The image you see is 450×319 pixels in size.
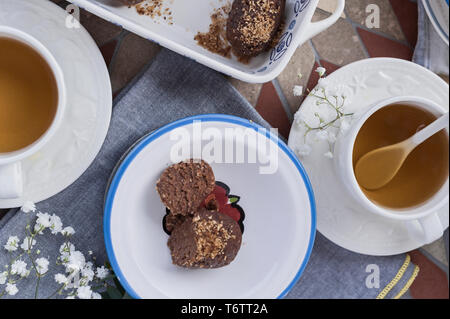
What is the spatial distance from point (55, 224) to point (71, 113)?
0.17m

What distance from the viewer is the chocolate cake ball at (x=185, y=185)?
628mm

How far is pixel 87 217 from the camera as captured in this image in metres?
0.69

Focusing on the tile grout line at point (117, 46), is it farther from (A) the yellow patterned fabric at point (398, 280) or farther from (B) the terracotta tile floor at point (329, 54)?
(A) the yellow patterned fabric at point (398, 280)

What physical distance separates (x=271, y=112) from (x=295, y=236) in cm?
21

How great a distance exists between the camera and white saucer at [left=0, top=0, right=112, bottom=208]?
0.63m

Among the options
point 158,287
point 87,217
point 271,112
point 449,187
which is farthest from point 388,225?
point 87,217

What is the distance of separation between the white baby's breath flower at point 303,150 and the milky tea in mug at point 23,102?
361 millimetres

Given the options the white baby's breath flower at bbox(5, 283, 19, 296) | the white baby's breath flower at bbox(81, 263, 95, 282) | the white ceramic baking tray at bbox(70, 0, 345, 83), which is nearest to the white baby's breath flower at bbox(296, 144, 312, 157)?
the white ceramic baking tray at bbox(70, 0, 345, 83)

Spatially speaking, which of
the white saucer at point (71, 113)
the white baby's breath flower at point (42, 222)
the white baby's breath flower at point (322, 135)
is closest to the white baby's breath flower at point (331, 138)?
the white baby's breath flower at point (322, 135)

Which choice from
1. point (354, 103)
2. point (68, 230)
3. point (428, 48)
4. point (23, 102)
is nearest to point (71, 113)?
point (23, 102)

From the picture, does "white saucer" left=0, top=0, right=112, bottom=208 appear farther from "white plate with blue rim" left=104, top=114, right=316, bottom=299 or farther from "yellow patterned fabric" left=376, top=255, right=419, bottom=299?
"yellow patterned fabric" left=376, top=255, right=419, bottom=299

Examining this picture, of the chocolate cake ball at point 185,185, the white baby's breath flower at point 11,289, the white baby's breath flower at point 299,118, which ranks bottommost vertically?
the white baby's breath flower at point 11,289

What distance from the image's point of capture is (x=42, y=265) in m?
0.65
